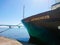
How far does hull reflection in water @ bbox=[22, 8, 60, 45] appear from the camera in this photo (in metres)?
14.0

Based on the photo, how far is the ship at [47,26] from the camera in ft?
45.8

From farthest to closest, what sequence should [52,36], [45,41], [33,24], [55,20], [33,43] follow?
[33,43] → [33,24] → [45,41] → [52,36] → [55,20]

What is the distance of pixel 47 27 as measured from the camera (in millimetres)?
14914

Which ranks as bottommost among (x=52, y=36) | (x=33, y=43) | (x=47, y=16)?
(x=33, y=43)

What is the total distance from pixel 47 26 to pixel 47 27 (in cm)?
16

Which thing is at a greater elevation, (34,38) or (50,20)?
(50,20)

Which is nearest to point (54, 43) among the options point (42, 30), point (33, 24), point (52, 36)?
point (52, 36)

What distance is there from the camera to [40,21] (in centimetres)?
1541

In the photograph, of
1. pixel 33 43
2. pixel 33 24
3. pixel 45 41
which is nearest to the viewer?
pixel 45 41

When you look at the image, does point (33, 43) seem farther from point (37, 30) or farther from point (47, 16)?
point (47, 16)

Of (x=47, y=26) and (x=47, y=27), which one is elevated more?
(x=47, y=26)

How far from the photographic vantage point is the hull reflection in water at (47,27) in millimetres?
13954

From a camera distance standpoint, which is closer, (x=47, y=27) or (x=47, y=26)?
(x=47, y=26)

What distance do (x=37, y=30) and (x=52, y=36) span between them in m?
2.66
